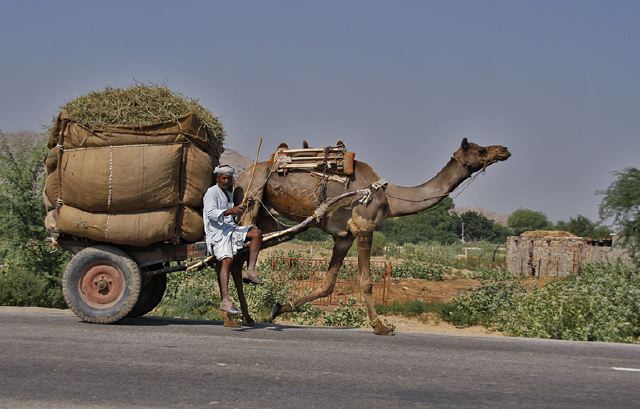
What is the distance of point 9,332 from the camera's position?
1001 cm

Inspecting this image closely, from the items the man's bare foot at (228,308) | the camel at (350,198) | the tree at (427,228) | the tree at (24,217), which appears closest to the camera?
the man's bare foot at (228,308)

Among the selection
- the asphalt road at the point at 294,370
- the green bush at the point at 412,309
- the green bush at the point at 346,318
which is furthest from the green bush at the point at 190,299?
the asphalt road at the point at 294,370

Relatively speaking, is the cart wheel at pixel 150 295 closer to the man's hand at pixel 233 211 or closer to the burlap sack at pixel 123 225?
the burlap sack at pixel 123 225

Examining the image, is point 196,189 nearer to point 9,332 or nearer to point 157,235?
point 157,235

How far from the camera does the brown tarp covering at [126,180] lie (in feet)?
36.6

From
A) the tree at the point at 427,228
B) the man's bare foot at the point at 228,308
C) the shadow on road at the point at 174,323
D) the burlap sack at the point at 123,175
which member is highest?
the tree at the point at 427,228

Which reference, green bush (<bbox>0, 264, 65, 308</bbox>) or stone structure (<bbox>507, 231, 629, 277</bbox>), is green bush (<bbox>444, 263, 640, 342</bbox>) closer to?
green bush (<bbox>0, 264, 65, 308</bbox>)

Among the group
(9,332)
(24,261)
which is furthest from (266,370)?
(24,261)

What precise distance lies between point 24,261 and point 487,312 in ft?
42.1

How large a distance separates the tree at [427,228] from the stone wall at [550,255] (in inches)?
2154

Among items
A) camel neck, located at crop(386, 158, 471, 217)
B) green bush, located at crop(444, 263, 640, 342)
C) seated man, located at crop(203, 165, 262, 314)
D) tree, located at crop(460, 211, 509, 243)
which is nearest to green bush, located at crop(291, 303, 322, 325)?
green bush, located at crop(444, 263, 640, 342)

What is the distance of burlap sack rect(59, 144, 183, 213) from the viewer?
1115 cm

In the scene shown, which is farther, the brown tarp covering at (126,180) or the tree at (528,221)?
the tree at (528,221)

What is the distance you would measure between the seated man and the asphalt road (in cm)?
90
